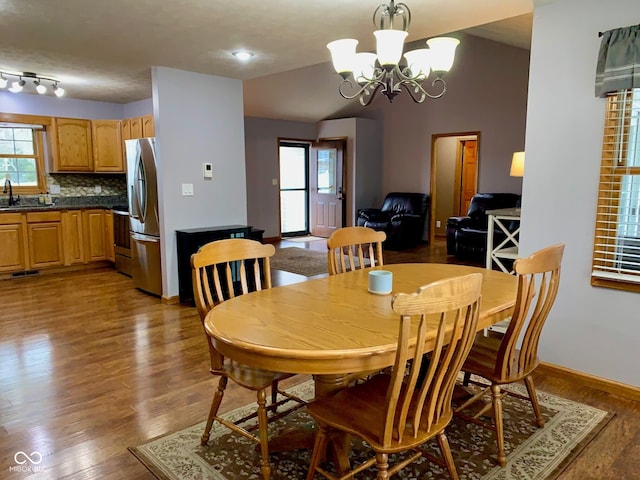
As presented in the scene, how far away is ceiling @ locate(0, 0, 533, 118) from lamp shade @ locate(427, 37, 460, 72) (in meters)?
0.49

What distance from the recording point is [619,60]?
7.96 ft

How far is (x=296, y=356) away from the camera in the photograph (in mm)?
1422

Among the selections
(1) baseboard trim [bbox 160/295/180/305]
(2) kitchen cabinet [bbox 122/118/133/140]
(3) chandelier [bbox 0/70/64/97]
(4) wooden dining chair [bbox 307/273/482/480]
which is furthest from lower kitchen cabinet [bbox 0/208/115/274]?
(4) wooden dining chair [bbox 307/273/482/480]

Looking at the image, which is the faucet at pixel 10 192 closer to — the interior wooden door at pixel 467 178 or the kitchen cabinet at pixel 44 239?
the kitchen cabinet at pixel 44 239

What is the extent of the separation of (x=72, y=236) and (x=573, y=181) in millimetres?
5912

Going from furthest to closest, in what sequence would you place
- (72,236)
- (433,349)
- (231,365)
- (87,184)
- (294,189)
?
(294,189) → (87,184) → (72,236) → (231,365) → (433,349)

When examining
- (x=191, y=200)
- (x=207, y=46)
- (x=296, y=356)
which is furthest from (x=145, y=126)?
(x=296, y=356)

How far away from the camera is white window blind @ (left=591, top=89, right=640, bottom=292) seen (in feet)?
8.27

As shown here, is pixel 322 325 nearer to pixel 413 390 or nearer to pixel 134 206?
pixel 413 390

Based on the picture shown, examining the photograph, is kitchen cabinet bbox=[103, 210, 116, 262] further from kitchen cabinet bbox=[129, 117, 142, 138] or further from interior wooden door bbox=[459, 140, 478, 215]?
interior wooden door bbox=[459, 140, 478, 215]

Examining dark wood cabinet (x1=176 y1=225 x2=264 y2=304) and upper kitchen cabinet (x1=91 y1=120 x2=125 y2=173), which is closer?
dark wood cabinet (x1=176 y1=225 x2=264 y2=304)

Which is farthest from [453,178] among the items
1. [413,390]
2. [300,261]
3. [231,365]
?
[413,390]

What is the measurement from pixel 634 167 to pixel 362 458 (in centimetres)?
215

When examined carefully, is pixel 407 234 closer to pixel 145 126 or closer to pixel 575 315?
pixel 145 126
